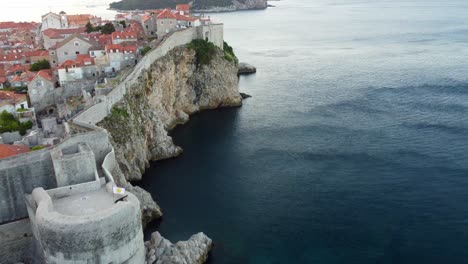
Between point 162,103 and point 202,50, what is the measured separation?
14.3 m

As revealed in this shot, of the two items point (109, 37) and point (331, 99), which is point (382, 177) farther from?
point (109, 37)

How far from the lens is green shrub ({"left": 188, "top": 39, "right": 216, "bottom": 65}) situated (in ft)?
215

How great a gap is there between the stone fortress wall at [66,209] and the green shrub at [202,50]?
33221 millimetres

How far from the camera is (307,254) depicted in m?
30.8

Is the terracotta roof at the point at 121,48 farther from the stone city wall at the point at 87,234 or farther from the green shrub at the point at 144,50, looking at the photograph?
the stone city wall at the point at 87,234

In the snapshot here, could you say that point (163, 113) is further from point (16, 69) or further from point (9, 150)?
point (9, 150)

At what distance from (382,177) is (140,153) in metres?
24.7

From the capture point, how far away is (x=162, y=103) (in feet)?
183

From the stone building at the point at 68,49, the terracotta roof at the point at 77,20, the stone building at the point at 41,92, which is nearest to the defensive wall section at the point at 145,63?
the stone building at the point at 41,92

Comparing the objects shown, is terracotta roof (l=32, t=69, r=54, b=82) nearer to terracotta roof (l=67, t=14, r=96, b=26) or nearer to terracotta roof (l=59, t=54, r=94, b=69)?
terracotta roof (l=59, t=54, r=94, b=69)

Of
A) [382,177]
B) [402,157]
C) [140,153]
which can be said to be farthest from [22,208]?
[402,157]

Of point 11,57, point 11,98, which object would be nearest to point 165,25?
point 11,57

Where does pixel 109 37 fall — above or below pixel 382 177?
above

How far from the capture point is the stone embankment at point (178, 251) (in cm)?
2833
